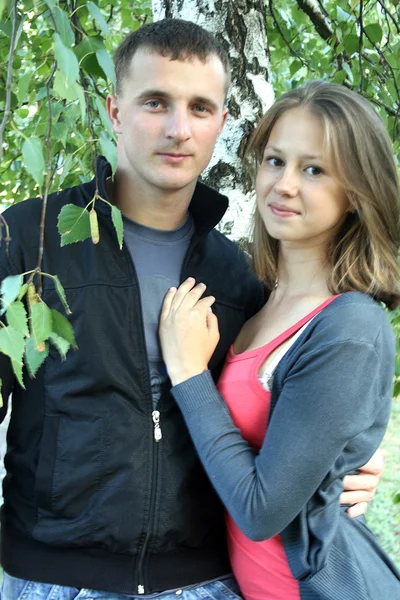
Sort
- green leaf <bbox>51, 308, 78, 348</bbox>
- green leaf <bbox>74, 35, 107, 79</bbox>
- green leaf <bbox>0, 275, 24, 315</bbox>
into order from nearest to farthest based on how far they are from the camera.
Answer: green leaf <bbox>0, 275, 24, 315</bbox> → green leaf <bbox>51, 308, 78, 348</bbox> → green leaf <bbox>74, 35, 107, 79</bbox>

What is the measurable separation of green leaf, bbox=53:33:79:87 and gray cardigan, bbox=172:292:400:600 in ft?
2.14

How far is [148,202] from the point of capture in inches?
63.3

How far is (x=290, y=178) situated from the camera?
1.50m

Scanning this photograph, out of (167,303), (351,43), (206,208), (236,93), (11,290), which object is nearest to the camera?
(11,290)

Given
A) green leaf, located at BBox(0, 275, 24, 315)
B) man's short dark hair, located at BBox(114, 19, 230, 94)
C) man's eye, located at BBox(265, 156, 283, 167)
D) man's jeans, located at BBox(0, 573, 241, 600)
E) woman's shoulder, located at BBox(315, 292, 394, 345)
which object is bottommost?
man's jeans, located at BBox(0, 573, 241, 600)

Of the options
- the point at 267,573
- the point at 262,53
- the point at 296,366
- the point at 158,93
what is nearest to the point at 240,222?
the point at 262,53

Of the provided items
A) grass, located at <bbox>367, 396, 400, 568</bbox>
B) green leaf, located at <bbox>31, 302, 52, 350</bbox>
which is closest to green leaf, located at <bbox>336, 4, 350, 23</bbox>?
green leaf, located at <bbox>31, 302, 52, 350</bbox>

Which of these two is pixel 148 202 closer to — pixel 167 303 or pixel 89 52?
pixel 167 303

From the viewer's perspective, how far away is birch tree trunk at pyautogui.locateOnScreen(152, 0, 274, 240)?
2033mm

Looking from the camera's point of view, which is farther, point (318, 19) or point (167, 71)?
point (318, 19)

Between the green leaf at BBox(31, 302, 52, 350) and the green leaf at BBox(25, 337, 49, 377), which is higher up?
the green leaf at BBox(31, 302, 52, 350)

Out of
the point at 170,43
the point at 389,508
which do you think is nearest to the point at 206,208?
the point at 170,43

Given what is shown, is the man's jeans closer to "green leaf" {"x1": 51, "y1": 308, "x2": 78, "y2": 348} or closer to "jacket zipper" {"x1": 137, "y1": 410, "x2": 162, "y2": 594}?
"jacket zipper" {"x1": 137, "y1": 410, "x2": 162, "y2": 594}

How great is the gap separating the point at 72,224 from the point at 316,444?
1.84 ft
